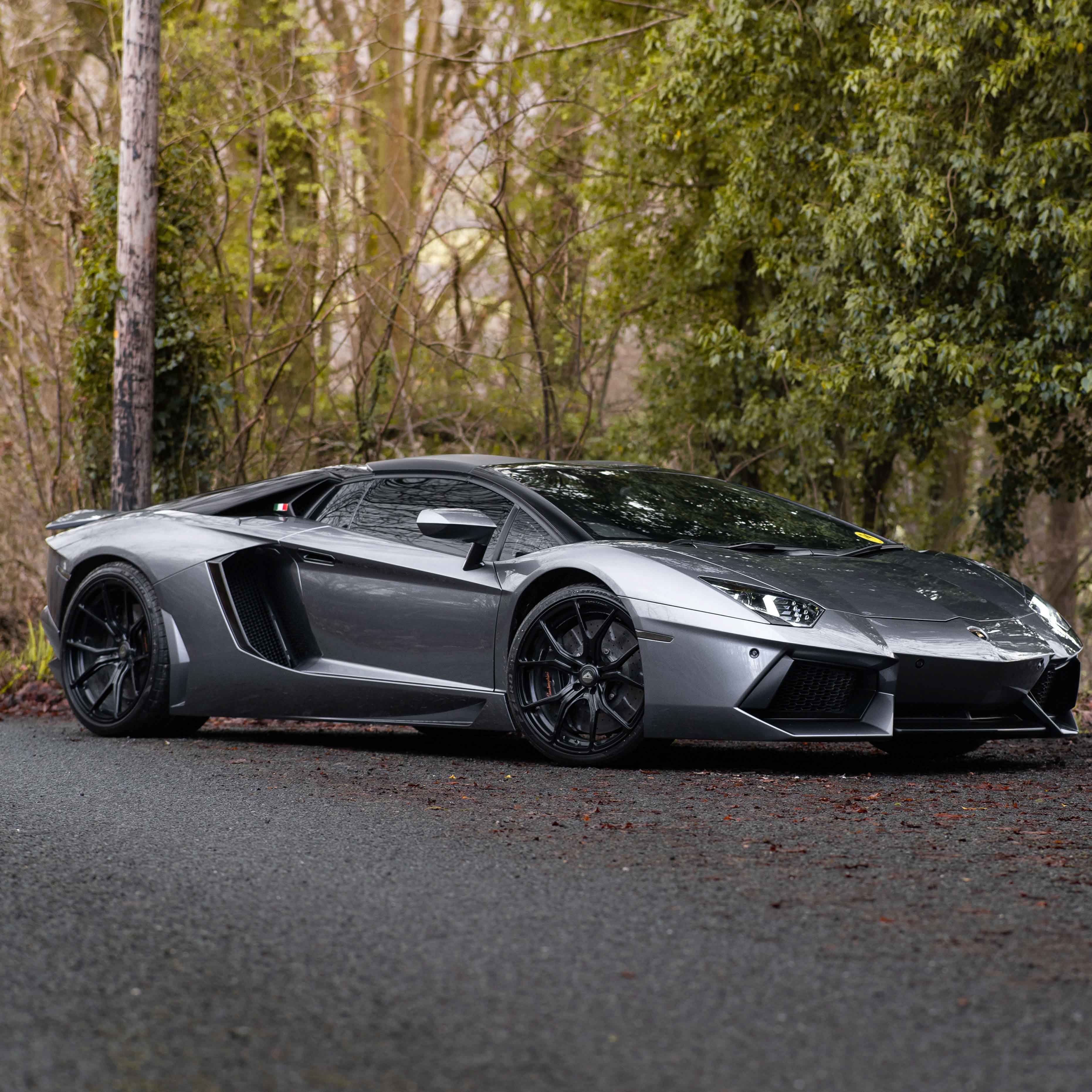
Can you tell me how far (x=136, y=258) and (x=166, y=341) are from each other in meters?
0.67

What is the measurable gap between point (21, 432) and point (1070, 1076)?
11.5 metres

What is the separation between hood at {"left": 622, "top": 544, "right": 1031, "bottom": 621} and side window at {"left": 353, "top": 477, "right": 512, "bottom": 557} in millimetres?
825

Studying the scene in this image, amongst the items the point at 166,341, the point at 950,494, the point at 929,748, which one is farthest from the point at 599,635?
the point at 950,494

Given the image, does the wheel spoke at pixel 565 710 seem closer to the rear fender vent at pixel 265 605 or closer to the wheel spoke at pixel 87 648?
the rear fender vent at pixel 265 605

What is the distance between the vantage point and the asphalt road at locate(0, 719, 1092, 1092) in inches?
90.6

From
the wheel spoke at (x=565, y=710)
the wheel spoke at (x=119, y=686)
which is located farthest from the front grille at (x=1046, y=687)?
the wheel spoke at (x=119, y=686)

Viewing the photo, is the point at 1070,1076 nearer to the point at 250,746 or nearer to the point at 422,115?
the point at 250,746

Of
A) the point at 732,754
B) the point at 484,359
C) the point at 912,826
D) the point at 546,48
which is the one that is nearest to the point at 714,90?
the point at 546,48

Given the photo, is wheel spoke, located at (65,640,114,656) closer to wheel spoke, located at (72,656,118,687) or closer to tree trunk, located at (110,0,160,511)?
wheel spoke, located at (72,656,118,687)

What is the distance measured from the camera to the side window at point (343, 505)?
685 centimetres

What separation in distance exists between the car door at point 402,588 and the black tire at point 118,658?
909 mm

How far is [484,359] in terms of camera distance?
43.5ft

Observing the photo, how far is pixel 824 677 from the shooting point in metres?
5.34

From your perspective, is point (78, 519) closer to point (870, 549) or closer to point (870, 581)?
point (870, 549)
